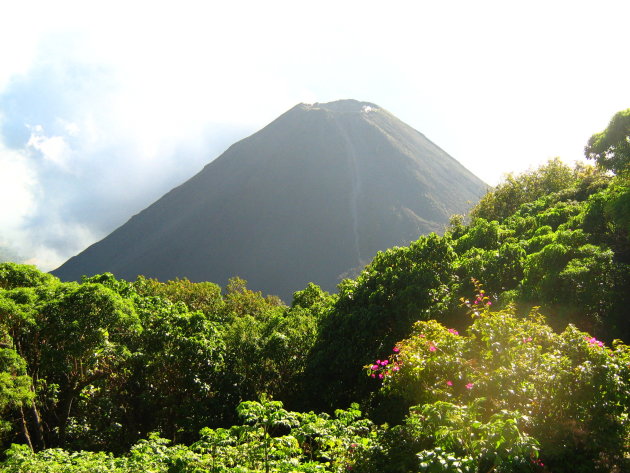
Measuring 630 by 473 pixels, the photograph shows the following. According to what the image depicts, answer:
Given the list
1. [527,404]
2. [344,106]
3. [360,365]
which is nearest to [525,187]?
[360,365]

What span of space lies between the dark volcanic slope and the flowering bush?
75038 millimetres

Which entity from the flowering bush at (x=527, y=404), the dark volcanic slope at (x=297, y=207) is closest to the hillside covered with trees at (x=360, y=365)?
the flowering bush at (x=527, y=404)

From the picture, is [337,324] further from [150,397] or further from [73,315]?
[73,315]

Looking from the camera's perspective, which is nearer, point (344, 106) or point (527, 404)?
point (527, 404)

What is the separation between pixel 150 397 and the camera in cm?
1137

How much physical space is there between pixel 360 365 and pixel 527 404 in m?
5.61

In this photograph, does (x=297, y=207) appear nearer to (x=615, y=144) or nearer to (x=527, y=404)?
(x=615, y=144)

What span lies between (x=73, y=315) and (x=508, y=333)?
925 centimetres

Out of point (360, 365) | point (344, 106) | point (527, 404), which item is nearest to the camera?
point (527, 404)

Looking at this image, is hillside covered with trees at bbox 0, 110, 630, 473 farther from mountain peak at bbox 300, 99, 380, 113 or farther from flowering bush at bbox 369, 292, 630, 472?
mountain peak at bbox 300, 99, 380, 113

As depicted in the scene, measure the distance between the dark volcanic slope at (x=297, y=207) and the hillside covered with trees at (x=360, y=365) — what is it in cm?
6927

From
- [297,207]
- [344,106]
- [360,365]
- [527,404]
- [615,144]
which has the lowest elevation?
[360,365]

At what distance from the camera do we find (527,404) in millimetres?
5129

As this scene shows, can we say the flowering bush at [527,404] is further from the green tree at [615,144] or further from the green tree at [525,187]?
the green tree at [525,187]
